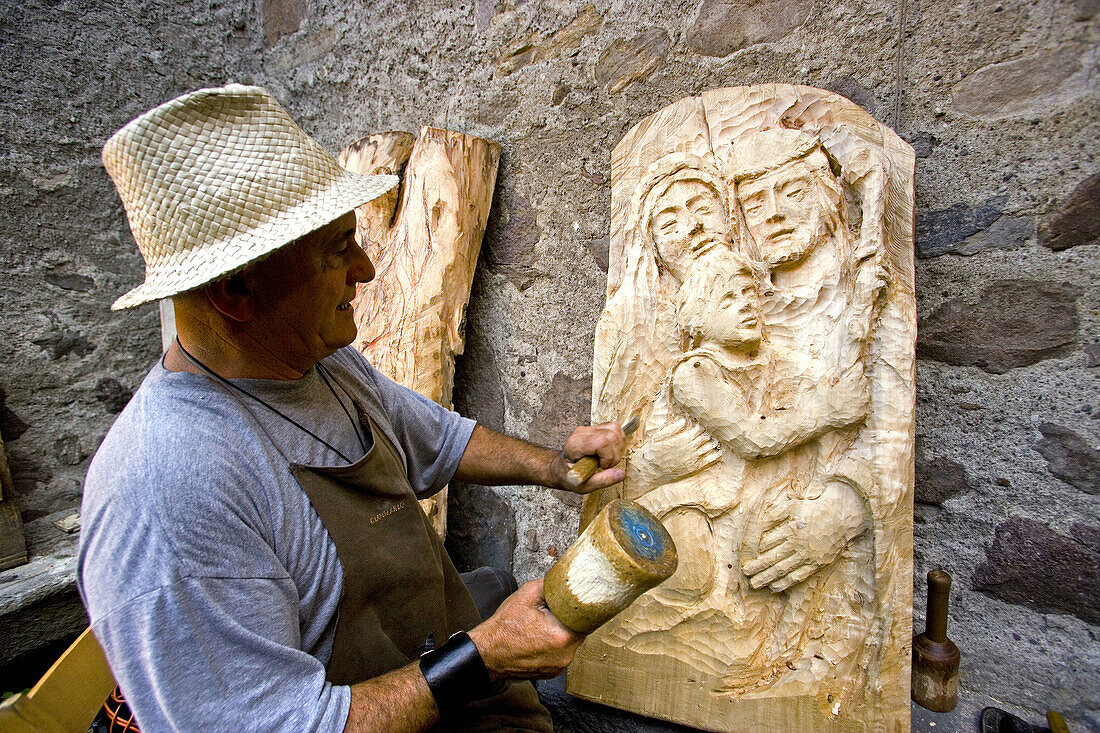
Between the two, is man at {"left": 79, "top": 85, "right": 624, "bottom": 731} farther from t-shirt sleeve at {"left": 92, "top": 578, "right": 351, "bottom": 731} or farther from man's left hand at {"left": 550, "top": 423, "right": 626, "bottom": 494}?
man's left hand at {"left": 550, "top": 423, "right": 626, "bottom": 494}

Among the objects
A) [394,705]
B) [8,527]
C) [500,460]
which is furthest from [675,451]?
[8,527]

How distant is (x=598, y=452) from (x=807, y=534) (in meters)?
0.53

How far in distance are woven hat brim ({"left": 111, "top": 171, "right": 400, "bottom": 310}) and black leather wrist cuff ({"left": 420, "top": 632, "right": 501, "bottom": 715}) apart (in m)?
0.78

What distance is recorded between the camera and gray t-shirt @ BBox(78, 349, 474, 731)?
2.90 feet

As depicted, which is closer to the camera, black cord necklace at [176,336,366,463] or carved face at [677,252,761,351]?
black cord necklace at [176,336,366,463]

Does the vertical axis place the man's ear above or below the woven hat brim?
below

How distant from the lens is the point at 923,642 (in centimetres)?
149

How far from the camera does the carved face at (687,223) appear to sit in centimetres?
151

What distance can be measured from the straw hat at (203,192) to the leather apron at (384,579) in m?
0.42

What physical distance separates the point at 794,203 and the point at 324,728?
153 cm

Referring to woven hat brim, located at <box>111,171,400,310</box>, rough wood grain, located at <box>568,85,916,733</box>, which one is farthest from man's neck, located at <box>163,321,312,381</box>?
rough wood grain, located at <box>568,85,916,733</box>

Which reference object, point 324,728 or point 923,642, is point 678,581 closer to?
point 923,642

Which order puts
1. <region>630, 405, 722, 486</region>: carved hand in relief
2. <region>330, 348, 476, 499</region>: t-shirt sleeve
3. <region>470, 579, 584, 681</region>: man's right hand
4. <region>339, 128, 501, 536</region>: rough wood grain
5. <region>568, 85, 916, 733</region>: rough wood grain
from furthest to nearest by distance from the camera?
1. <region>339, 128, 501, 536</region>: rough wood grain
2. <region>330, 348, 476, 499</region>: t-shirt sleeve
3. <region>630, 405, 722, 486</region>: carved hand in relief
4. <region>568, 85, 916, 733</region>: rough wood grain
5. <region>470, 579, 584, 681</region>: man's right hand

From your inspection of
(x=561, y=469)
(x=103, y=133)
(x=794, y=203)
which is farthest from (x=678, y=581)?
(x=103, y=133)
